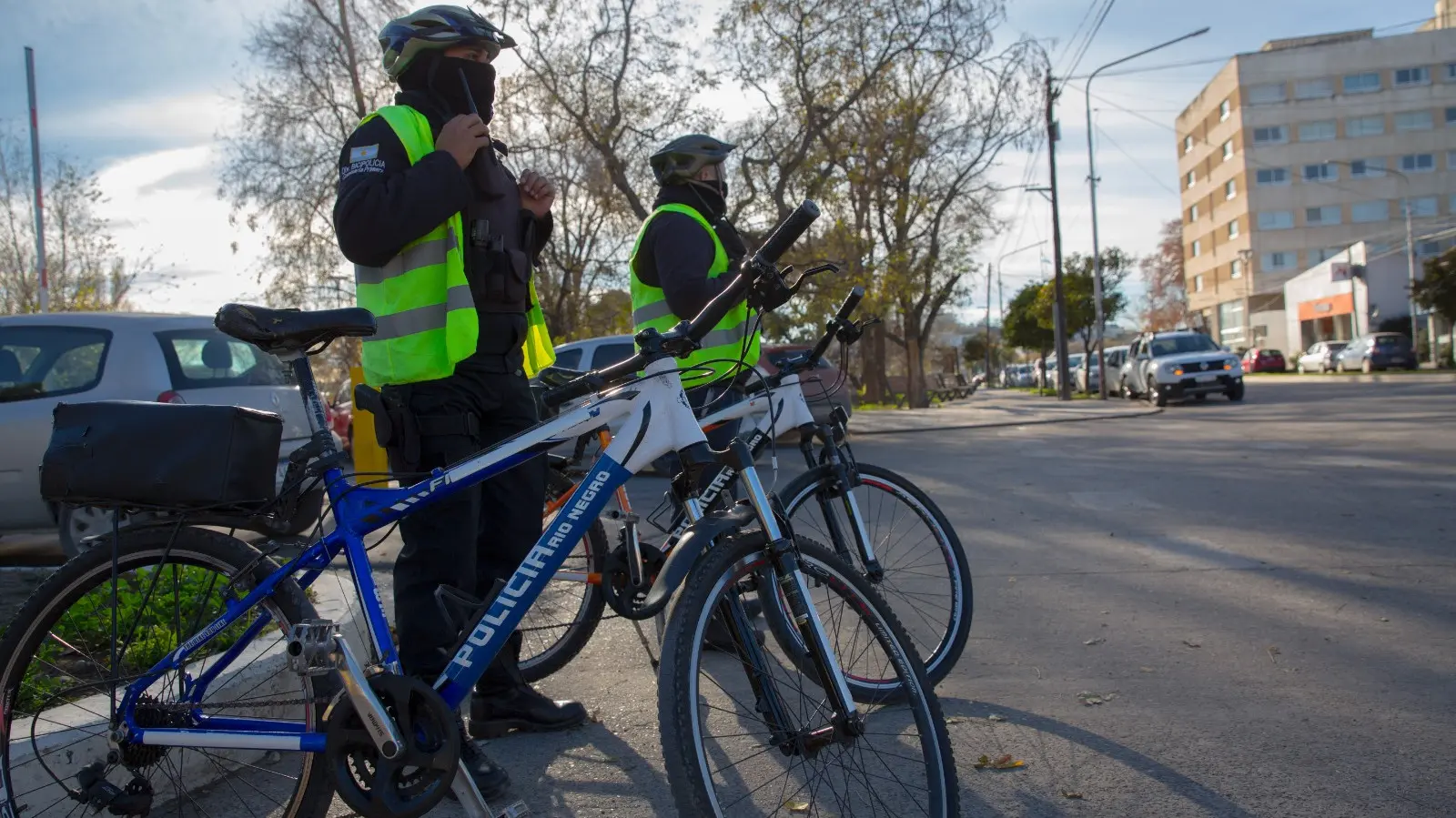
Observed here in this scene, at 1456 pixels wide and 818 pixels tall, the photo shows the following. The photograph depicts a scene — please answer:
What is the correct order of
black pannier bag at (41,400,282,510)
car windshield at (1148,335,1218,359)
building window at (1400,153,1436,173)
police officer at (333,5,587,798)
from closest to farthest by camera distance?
black pannier bag at (41,400,282,510) → police officer at (333,5,587,798) → car windshield at (1148,335,1218,359) → building window at (1400,153,1436,173)

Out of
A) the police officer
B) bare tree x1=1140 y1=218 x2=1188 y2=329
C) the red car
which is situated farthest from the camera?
bare tree x1=1140 y1=218 x2=1188 y2=329

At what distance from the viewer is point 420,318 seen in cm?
304

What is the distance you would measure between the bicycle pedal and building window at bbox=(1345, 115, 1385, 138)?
77.8 meters

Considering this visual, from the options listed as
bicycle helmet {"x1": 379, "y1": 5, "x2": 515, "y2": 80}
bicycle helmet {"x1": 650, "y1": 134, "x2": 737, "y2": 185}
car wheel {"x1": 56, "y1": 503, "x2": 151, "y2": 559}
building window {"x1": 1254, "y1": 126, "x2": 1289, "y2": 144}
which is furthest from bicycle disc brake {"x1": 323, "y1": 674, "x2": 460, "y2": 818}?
building window {"x1": 1254, "y1": 126, "x2": 1289, "y2": 144}

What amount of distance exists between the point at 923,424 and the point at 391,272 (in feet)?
57.0

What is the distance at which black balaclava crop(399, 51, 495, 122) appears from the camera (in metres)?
3.19

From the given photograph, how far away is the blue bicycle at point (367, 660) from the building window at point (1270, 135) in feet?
247

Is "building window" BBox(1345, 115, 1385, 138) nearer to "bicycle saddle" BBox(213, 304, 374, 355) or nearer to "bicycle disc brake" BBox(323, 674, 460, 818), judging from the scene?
"bicycle saddle" BBox(213, 304, 374, 355)

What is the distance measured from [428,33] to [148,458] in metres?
1.40

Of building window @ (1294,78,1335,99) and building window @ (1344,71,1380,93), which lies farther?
building window @ (1294,78,1335,99)

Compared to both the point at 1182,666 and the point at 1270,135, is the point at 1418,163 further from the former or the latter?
the point at 1182,666

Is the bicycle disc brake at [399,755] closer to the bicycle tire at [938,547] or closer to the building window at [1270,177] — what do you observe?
the bicycle tire at [938,547]

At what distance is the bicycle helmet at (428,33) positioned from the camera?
122 inches

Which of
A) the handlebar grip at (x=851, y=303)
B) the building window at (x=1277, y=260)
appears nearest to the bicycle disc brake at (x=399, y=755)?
the handlebar grip at (x=851, y=303)
